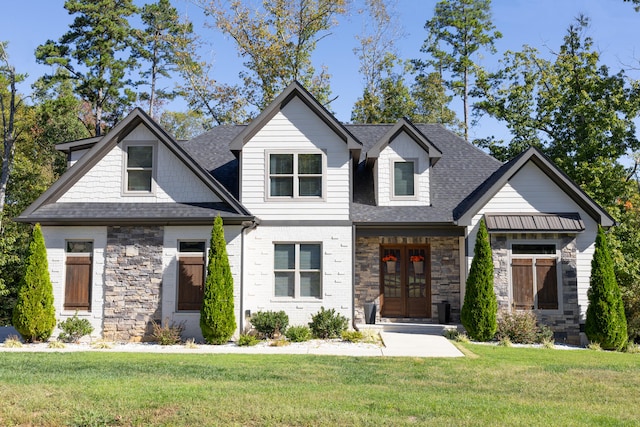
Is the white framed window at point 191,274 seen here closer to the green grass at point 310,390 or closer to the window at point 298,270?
the window at point 298,270

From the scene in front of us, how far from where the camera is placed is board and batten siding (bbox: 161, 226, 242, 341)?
570 inches

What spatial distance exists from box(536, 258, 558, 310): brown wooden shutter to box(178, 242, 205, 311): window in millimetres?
9435

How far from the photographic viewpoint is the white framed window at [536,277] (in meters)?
15.3

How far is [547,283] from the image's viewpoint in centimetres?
1536

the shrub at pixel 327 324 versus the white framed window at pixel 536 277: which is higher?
the white framed window at pixel 536 277

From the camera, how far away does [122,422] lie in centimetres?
673

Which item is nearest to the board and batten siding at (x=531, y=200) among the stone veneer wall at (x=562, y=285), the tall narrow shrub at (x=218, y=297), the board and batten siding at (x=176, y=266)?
the stone veneer wall at (x=562, y=285)

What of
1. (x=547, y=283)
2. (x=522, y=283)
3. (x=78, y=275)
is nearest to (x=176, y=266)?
(x=78, y=275)

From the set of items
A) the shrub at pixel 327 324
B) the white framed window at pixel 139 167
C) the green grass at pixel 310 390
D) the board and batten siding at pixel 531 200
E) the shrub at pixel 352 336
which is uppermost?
the white framed window at pixel 139 167

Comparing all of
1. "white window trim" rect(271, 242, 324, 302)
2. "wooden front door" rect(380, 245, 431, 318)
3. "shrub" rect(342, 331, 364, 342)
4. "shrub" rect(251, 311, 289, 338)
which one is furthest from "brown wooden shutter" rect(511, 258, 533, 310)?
"shrub" rect(251, 311, 289, 338)

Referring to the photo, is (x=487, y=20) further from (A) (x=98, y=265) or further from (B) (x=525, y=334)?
(A) (x=98, y=265)

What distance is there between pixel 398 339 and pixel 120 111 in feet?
92.2

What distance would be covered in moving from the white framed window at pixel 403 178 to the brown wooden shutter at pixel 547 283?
14.3 ft

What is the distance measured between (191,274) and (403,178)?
723cm
